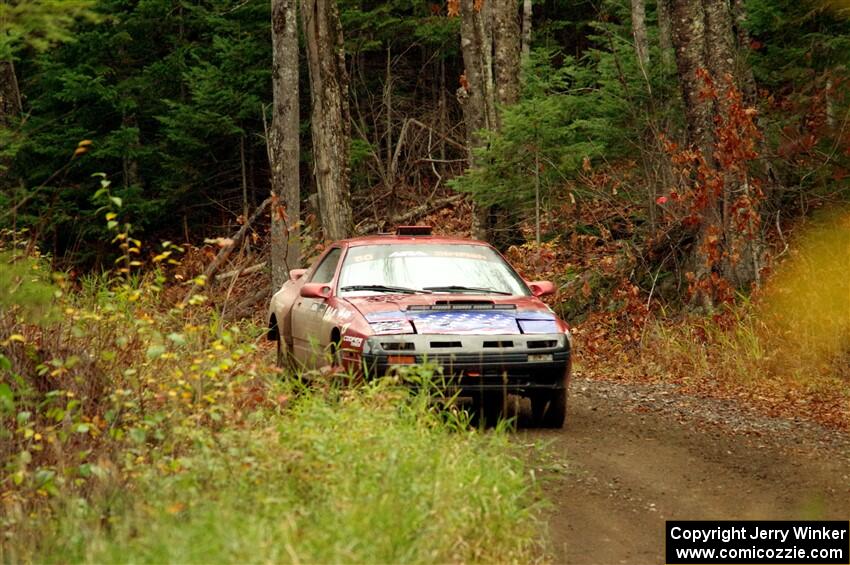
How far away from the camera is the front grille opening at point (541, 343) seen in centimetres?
990

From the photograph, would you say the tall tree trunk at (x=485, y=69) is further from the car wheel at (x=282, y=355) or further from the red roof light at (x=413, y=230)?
the car wheel at (x=282, y=355)

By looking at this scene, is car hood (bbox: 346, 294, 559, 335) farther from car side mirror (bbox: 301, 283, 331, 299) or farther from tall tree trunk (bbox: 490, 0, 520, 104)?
tall tree trunk (bbox: 490, 0, 520, 104)

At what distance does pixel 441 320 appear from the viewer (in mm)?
9820

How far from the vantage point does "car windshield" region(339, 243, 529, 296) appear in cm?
1102

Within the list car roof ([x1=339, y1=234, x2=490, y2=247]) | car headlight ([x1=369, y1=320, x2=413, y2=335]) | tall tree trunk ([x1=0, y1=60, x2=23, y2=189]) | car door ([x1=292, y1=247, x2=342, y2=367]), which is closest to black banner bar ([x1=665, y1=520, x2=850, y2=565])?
car headlight ([x1=369, y1=320, x2=413, y2=335])

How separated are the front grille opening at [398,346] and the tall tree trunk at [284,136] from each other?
11.3m

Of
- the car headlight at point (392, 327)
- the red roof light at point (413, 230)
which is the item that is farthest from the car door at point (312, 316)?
the car headlight at point (392, 327)

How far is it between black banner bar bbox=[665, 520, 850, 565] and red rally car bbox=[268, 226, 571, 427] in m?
2.52

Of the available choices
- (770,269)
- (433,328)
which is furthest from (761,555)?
(770,269)

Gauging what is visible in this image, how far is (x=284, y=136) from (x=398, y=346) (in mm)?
11707

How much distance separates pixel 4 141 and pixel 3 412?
A: 2118mm

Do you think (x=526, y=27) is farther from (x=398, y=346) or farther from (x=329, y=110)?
(x=398, y=346)

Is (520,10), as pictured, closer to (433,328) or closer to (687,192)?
(687,192)

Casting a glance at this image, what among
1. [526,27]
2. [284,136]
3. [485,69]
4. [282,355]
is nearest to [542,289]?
[282,355]
